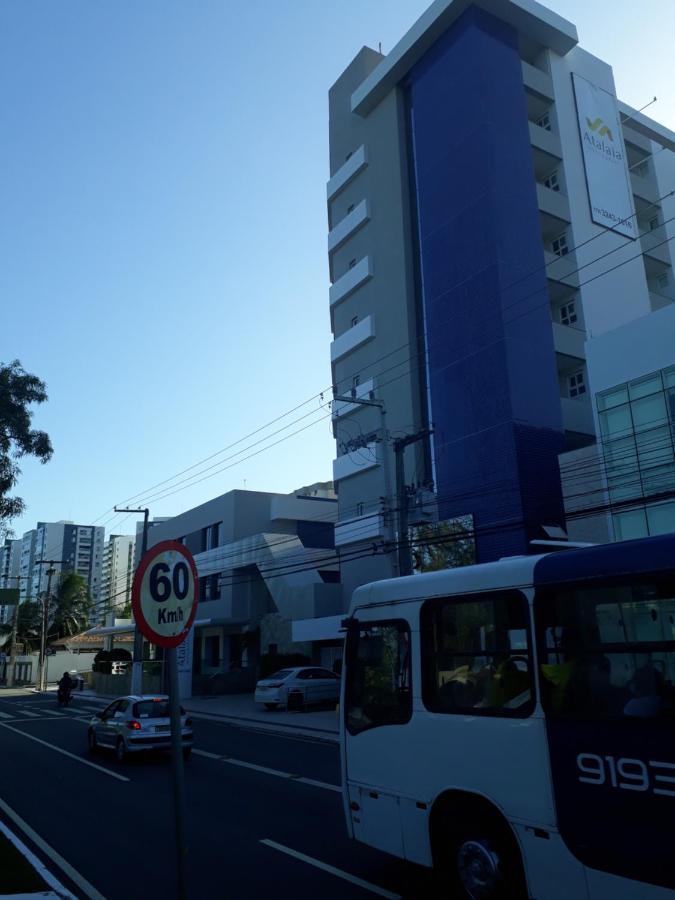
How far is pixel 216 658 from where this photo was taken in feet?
159

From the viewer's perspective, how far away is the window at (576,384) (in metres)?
33.1

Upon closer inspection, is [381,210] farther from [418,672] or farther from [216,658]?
[418,672]

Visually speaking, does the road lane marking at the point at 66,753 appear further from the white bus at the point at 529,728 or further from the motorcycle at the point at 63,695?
the motorcycle at the point at 63,695

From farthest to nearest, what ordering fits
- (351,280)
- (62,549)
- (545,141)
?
1. (62,549)
2. (351,280)
3. (545,141)

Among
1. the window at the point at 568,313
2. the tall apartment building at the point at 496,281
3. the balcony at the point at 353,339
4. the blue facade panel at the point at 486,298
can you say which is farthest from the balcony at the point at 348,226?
the window at the point at 568,313

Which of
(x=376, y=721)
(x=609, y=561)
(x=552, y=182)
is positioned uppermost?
(x=552, y=182)

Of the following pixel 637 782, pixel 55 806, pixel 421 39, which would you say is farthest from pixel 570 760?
pixel 421 39

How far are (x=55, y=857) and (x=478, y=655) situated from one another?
5798mm

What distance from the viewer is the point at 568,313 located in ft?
110

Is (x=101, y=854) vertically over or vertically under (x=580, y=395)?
under

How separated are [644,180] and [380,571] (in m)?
27.8

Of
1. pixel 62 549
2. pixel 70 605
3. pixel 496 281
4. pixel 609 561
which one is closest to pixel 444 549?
pixel 496 281

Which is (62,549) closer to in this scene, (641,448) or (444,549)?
(444,549)

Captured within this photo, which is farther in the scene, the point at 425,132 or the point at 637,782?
the point at 425,132
